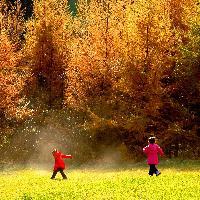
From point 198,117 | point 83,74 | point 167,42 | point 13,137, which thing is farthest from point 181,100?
point 13,137

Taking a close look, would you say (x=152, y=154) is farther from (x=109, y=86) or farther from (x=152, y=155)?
(x=109, y=86)

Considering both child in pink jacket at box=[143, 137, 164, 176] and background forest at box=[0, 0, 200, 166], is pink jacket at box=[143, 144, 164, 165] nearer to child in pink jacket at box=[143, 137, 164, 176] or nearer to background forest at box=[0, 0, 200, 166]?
child in pink jacket at box=[143, 137, 164, 176]

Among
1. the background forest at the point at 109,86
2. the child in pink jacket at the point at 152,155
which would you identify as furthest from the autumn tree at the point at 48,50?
the child in pink jacket at the point at 152,155

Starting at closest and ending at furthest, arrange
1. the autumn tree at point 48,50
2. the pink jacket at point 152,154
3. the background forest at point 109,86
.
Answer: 1. the pink jacket at point 152,154
2. the background forest at point 109,86
3. the autumn tree at point 48,50

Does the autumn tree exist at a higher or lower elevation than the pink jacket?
higher

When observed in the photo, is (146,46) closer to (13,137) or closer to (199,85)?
(199,85)

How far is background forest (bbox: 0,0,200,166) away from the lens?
110 ft

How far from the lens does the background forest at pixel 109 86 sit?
110ft

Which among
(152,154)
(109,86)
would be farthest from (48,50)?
(152,154)

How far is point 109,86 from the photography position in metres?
38.0

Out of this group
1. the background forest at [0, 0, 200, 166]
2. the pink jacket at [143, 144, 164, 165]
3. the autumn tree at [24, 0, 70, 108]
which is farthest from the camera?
the autumn tree at [24, 0, 70, 108]

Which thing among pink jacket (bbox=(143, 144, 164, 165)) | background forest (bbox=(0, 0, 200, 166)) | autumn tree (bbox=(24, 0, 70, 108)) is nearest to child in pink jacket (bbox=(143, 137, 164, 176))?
pink jacket (bbox=(143, 144, 164, 165))

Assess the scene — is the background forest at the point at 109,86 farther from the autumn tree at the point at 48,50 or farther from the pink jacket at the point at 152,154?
the pink jacket at the point at 152,154

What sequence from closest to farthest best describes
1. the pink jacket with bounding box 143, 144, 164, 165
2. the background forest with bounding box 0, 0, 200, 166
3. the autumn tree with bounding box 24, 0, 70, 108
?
the pink jacket with bounding box 143, 144, 164, 165
the background forest with bounding box 0, 0, 200, 166
the autumn tree with bounding box 24, 0, 70, 108
